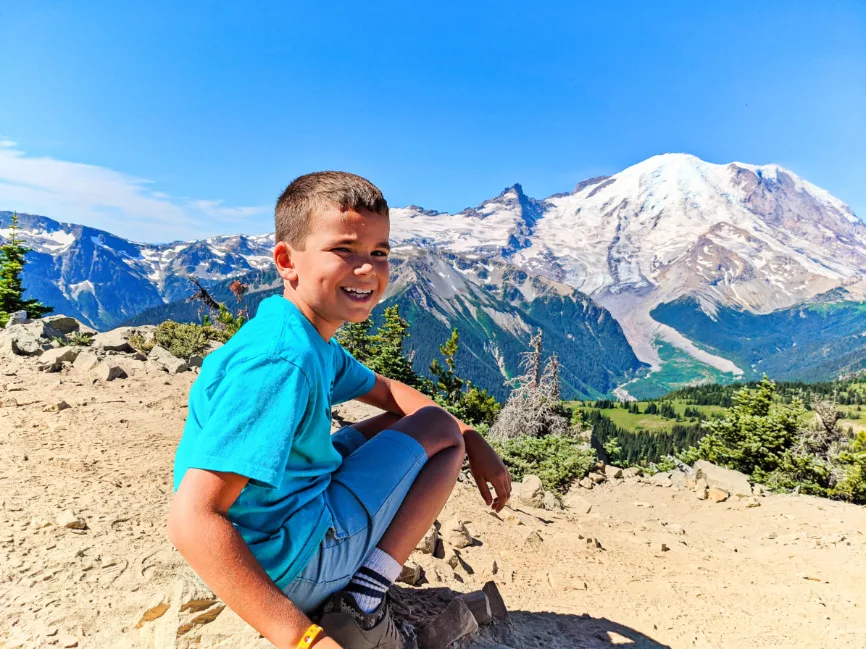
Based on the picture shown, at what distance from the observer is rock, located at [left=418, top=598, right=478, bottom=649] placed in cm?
332

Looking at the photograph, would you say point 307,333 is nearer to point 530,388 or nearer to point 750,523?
point 750,523

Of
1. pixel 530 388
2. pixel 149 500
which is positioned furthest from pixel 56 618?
pixel 530 388

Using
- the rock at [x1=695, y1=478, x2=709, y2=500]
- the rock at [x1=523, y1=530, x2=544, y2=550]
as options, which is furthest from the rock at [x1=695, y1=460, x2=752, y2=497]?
the rock at [x1=523, y1=530, x2=544, y2=550]

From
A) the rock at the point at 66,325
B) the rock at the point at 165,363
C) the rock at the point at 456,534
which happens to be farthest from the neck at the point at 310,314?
the rock at the point at 66,325

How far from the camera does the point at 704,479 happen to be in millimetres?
14367

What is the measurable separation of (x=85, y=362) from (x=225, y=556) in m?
10.2

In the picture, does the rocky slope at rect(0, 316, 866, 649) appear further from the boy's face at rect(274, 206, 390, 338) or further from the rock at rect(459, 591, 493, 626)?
the boy's face at rect(274, 206, 390, 338)

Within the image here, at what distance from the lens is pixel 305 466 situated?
8.06 ft

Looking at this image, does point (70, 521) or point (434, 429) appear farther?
point (70, 521)

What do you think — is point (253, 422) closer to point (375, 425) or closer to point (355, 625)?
point (355, 625)

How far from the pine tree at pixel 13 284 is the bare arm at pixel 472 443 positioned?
95.1 ft

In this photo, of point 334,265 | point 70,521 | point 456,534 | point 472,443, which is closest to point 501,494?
point 472,443

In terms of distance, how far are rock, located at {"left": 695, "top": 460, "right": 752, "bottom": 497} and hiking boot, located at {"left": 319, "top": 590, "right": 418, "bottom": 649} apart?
1215cm

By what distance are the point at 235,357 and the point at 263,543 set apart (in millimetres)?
841
